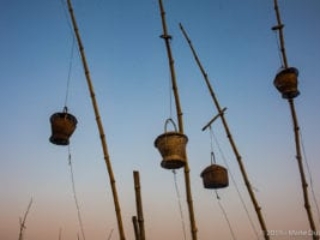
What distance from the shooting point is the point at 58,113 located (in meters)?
6.61

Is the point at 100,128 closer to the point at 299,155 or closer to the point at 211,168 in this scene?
the point at 211,168

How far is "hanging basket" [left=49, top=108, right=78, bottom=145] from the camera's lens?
650 cm

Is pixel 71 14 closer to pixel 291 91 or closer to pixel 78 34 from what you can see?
pixel 78 34

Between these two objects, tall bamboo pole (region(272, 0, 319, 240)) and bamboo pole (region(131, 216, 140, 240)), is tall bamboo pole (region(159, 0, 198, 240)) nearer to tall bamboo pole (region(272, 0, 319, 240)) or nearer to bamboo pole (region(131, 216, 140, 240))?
bamboo pole (region(131, 216, 140, 240))

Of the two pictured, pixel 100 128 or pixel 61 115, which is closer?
pixel 100 128

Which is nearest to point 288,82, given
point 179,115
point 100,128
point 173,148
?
point 179,115

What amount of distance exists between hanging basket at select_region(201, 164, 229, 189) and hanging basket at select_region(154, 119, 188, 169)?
6.12 ft

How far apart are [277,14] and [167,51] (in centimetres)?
298

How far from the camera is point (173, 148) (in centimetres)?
563

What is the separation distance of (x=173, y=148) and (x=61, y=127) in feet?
7.04

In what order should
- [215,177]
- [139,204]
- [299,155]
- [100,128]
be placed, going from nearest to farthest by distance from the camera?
[100,128], [139,204], [299,155], [215,177]

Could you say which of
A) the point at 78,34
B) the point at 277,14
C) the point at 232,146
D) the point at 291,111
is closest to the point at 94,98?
the point at 78,34

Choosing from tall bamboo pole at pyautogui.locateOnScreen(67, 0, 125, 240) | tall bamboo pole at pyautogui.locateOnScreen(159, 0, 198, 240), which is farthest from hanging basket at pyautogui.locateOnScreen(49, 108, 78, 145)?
tall bamboo pole at pyautogui.locateOnScreen(159, 0, 198, 240)

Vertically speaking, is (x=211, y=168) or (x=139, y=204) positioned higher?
(x=211, y=168)
